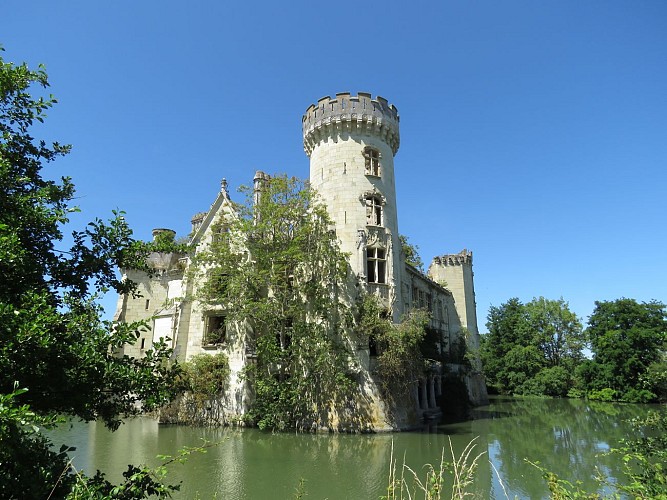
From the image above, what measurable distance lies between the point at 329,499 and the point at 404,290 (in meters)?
17.4

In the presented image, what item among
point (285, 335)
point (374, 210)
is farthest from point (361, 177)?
point (285, 335)

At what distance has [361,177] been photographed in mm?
27125

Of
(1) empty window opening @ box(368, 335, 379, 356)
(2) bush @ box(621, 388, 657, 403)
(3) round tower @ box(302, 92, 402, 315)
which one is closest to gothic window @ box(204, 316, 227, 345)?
(1) empty window opening @ box(368, 335, 379, 356)

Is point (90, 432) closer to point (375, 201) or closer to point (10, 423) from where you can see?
point (375, 201)

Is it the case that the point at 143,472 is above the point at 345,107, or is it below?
below

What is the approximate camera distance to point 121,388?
6.41 m

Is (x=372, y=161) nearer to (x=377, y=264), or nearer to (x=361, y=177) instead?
(x=361, y=177)

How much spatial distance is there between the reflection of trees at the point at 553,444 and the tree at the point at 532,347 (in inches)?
796

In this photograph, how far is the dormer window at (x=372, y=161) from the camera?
2770 cm

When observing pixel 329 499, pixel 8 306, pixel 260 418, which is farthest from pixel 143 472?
pixel 260 418

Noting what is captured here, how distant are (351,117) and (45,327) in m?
24.7

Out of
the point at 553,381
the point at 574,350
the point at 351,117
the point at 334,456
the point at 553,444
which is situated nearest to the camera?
the point at 334,456

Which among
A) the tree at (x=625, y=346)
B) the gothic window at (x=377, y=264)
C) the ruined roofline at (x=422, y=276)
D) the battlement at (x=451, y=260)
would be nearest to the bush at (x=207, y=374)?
the gothic window at (x=377, y=264)

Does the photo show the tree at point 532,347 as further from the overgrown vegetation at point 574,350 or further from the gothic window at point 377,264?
the gothic window at point 377,264
